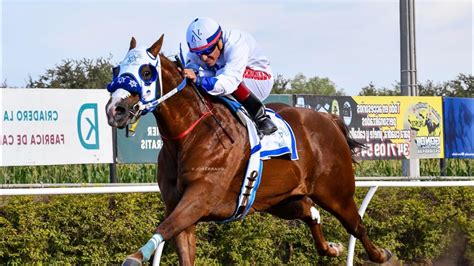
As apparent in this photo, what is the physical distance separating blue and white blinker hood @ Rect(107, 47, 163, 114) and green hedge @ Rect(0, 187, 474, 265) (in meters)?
1.81

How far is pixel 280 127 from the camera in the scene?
591cm

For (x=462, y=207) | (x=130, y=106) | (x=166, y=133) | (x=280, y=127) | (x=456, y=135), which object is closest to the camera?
(x=130, y=106)

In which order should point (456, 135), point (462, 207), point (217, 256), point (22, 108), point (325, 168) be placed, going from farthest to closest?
point (456, 135) < point (22, 108) < point (462, 207) < point (217, 256) < point (325, 168)

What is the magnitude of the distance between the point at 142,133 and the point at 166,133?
17.8ft

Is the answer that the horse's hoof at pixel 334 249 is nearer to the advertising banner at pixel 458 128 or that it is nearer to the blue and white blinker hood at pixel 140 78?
the blue and white blinker hood at pixel 140 78

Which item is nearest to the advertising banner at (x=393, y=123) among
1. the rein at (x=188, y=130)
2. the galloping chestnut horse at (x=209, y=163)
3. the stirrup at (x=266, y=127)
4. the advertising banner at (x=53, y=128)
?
the advertising banner at (x=53, y=128)

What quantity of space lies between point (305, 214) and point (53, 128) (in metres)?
4.38

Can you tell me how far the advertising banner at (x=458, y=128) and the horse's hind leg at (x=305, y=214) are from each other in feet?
22.6

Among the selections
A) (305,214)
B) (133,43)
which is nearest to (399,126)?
(305,214)

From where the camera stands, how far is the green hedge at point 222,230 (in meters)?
6.49

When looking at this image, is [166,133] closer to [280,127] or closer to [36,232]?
[280,127]

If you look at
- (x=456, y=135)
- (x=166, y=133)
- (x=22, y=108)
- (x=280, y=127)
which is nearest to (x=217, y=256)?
(x=280, y=127)

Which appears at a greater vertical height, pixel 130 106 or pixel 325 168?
pixel 130 106

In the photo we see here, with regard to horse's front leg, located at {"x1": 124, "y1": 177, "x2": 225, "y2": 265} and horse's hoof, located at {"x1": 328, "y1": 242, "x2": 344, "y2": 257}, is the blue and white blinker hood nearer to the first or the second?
horse's front leg, located at {"x1": 124, "y1": 177, "x2": 225, "y2": 265}
